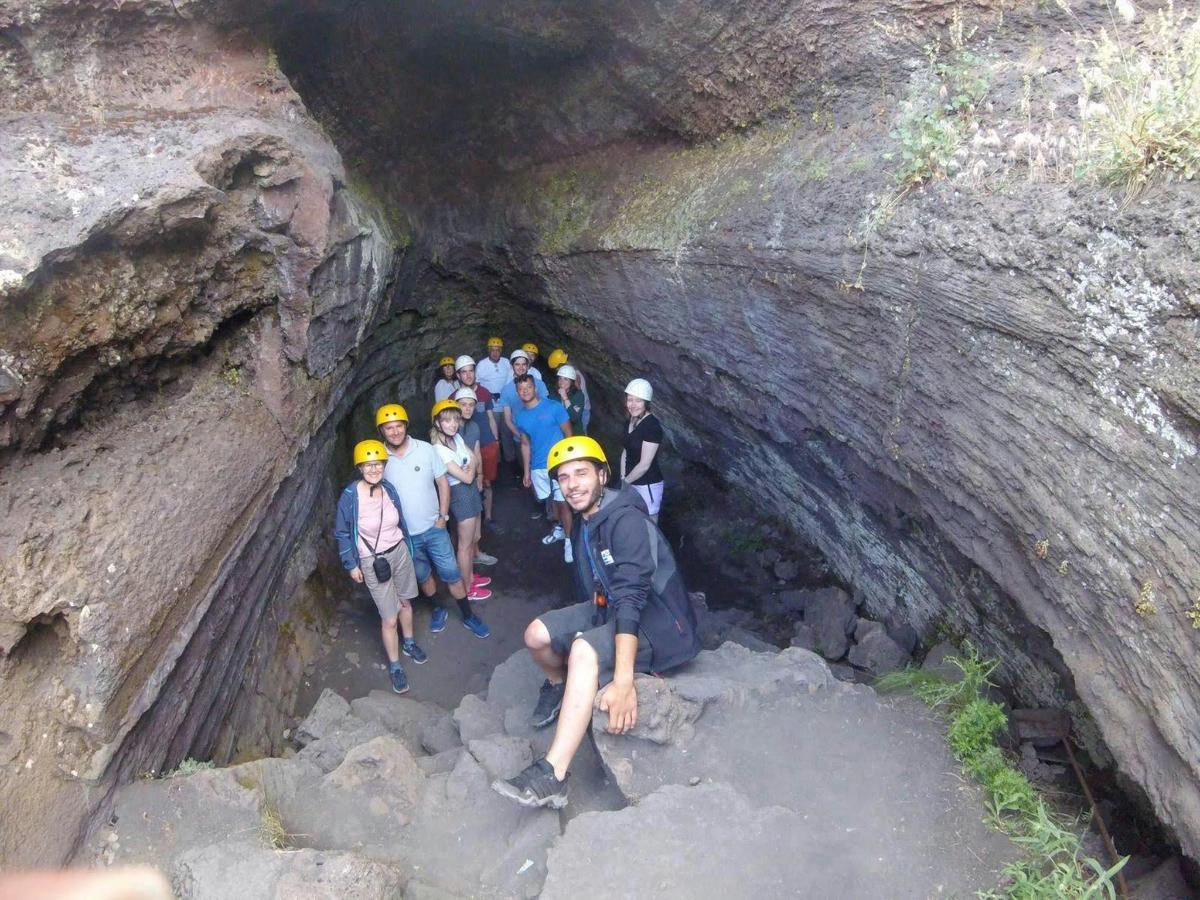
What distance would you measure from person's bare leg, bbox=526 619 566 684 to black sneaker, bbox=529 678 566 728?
71mm

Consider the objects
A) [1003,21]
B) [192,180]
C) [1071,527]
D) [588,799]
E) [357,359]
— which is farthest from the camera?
[357,359]

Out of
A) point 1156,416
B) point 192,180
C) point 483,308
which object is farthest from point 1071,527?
point 483,308

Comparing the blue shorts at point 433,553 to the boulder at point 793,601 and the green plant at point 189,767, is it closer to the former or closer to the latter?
the green plant at point 189,767

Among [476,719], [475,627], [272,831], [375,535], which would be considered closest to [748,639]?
[475,627]

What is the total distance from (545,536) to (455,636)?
2.04 m

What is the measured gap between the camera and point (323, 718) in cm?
564

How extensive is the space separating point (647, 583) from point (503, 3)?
548 cm

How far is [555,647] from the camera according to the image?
471 centimetres

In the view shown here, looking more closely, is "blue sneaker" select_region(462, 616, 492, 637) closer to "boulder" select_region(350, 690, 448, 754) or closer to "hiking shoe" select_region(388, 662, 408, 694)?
"hiking shoe" select_region(388, 662, 408, 694)

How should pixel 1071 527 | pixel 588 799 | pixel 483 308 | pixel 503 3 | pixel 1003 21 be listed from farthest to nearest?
pixel 483 308 < pixel 503 3 < pixel 1003 21 < pixel 588 799 < pixel 1071 527

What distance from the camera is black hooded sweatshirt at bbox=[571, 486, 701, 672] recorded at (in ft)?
13.8

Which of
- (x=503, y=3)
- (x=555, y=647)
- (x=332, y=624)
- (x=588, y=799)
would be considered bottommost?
(x=332, y=624)

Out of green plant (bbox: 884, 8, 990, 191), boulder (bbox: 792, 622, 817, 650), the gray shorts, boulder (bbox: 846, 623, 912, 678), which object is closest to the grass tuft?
boulder (bbox: 846, 623, 912, 678)

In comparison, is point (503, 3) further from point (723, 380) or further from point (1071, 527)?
point (1071, 527)
